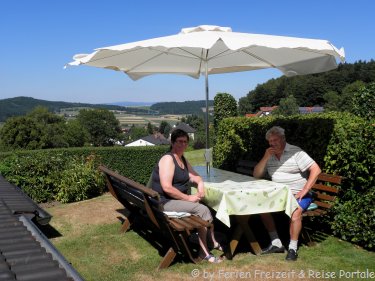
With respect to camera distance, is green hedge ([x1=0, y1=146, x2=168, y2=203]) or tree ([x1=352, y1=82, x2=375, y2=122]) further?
tree ([x1=352, y1=82, x2=375, y2=122])

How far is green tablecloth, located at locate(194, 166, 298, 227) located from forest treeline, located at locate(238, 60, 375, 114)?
75.2m

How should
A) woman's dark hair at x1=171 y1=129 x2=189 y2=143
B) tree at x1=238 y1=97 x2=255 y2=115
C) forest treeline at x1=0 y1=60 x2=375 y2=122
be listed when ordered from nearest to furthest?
woman's dark hair at x1=171 y1=129 x2=189 y2=143, forest treeline at x1=0 y1=60 x2=375 y2=122, tree at x1=238 y1=97 x2=255 y2=115

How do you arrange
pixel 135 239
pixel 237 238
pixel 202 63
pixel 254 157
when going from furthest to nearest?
1. pixel 254 157
2. pixel 202 63
3. pixel 135 239
4. pixel 237 238

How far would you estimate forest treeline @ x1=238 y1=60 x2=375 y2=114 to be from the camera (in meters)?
87.7

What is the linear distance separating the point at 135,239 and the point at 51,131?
64.1 metres

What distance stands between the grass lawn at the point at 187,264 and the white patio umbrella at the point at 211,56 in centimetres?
186

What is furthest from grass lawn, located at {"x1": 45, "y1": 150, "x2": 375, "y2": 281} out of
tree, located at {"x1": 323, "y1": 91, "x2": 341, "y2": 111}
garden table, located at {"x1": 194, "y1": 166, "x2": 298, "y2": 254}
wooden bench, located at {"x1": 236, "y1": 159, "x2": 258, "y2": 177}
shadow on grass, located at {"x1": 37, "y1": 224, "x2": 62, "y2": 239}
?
tree, located at {"x1": 323, "y1": 91, "x2": 341, "y2": 111}

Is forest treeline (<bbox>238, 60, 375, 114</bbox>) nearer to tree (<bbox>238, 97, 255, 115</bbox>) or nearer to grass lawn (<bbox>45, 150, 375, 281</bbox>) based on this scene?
tree (<bbox>238, 97, 255, 115</bbox>)

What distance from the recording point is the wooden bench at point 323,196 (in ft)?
16.0

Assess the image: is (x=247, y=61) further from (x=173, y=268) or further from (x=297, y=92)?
(x=297, y=92)

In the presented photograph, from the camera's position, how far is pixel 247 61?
651 cm

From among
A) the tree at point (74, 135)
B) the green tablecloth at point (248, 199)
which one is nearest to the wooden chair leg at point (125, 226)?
the green tablecloth at point (248, 199)

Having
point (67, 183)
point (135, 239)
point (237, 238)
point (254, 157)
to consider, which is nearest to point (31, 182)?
point (67, 183)

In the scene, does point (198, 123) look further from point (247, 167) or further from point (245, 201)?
point (245, 201)
